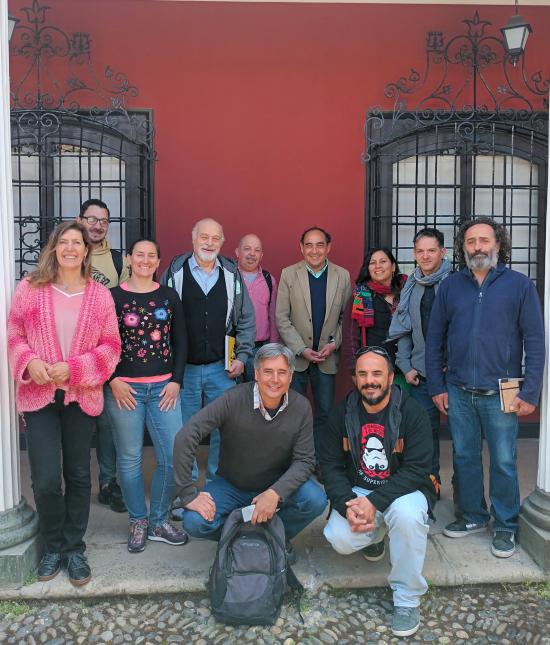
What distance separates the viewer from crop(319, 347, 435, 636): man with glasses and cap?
2.94 metres

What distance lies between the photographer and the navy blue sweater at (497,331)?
11.2ft

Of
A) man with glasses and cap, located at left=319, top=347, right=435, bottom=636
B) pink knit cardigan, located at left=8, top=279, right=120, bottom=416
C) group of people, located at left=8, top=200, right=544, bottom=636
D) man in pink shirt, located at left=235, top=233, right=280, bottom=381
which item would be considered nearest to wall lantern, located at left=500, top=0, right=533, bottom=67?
group of people, located at left=8, top=200, right=544, bottom=636

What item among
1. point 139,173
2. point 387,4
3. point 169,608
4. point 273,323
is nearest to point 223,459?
point 169,608

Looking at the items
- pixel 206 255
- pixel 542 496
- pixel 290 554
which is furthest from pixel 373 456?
pixel 206 255

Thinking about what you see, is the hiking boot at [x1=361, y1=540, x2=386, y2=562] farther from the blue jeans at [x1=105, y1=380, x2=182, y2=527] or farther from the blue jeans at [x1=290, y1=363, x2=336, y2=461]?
the blue jeans at [x1=290, y1=363, x2=336, y2=461]

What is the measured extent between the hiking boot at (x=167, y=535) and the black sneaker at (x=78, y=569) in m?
0.47

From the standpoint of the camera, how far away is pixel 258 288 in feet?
15.6

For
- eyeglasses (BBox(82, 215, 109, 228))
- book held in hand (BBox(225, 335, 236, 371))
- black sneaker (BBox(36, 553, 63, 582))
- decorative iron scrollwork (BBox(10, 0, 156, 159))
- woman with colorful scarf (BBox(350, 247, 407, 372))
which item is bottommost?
black sneaker (BBox(36, 553, 63, 582))

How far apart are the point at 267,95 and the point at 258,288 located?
6.02ft

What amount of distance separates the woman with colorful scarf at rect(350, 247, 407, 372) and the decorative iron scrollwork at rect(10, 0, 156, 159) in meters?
2.23

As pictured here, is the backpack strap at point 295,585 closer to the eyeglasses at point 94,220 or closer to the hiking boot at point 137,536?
the hiking boot at point 137,536

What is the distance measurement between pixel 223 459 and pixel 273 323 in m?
1.70

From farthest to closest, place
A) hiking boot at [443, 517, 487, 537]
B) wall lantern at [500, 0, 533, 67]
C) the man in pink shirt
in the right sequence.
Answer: wall lantern at [500, 0, 533, 67]
the man in pink shirt
hiking boot at [443, 517, 487, 537]

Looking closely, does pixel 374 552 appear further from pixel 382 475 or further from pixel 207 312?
pixel 207 312
